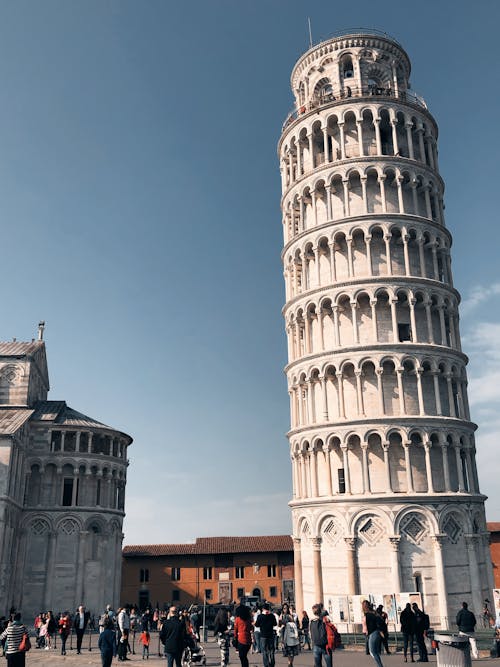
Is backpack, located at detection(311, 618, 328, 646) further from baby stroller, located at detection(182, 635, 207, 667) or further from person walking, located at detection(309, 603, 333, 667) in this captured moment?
baby stroller, located at detection(182, 635, 207, 667)

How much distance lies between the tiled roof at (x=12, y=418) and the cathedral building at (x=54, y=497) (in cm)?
8

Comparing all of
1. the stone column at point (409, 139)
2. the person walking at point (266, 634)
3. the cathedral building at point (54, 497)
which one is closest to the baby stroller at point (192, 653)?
the person walking at point (266, 634)

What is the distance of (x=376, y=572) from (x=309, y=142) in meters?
28.9

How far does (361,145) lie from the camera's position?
42.5 meters

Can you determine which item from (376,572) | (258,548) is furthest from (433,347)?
(258,548)

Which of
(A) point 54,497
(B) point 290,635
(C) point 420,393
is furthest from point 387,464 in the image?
(A) point 54,497

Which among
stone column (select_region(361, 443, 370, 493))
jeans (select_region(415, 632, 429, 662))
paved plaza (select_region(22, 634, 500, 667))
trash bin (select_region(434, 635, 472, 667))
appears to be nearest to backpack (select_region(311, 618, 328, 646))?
trash bin (select_region(434, 635, 472, 667))

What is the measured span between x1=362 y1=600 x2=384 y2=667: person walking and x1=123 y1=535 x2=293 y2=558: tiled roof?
A: 180 ft

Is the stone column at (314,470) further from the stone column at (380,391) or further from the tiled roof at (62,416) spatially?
the tiled roof at (62,416)

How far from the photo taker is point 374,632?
57.4 ft

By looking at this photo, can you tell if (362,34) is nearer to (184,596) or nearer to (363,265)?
(363,265)

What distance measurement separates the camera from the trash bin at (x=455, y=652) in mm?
14250

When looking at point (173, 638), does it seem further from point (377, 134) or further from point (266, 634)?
point (377, 134)

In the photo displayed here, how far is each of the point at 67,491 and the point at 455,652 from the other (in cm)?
4427
